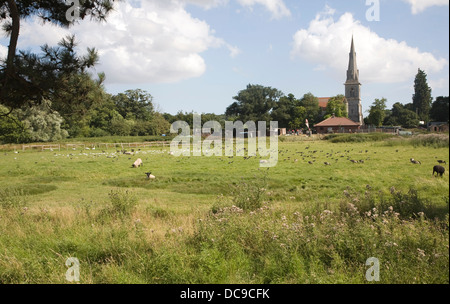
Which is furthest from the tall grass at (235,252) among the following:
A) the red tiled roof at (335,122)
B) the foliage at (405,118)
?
the red tiled roof at (335,122)

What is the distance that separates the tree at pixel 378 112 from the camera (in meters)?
81.9

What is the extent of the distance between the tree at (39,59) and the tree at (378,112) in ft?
275

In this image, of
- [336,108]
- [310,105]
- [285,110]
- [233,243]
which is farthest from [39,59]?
[336,108]

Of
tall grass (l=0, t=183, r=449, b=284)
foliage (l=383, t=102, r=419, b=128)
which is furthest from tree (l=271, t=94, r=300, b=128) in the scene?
tall grass (l=0, t=183, r=449, b=284)

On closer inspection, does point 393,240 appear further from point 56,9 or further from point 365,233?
point 56,9

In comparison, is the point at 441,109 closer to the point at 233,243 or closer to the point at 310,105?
Answer: the point at 233,243

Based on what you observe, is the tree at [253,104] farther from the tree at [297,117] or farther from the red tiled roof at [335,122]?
the red tiled roof at [335,122]

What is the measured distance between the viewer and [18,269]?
5895mm

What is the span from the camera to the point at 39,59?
29.2ft

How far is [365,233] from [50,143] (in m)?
42.3

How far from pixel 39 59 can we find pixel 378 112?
85.3 meters

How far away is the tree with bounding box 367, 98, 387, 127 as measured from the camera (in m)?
81.9

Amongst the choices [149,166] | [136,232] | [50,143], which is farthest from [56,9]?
[50,143]

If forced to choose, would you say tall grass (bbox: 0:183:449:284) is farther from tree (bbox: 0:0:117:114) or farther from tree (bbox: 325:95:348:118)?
tree (bbox: 325:95:348:118)
